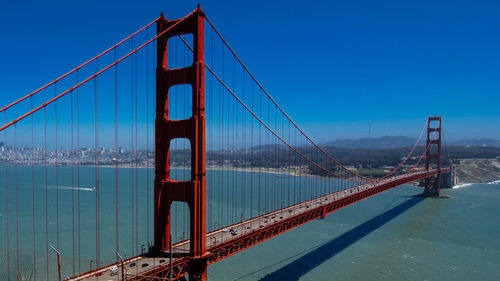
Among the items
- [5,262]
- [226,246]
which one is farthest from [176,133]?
[5,262]

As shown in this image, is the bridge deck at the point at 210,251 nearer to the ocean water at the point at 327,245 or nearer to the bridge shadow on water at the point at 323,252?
the ocean water at the point at 327,245

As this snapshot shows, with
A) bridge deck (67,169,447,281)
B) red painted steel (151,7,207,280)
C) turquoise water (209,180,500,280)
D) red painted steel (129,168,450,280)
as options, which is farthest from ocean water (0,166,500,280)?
red painted steel (151,7,207,280)

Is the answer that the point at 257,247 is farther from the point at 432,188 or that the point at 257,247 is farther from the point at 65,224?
the point at 432,188

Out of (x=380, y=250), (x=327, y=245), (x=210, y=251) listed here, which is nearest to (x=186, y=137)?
(x=210, y=251)

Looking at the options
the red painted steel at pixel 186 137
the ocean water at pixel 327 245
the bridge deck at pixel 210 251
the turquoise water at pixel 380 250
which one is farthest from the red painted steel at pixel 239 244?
the turquoise water at pixel 380 250

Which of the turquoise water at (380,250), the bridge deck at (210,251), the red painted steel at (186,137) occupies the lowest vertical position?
the turquoise water at (380,250)

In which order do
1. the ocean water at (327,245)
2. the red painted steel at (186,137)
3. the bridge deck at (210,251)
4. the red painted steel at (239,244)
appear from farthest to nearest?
the ocean water at (327,245)
the red painted steel at (186,137)
the red painted steel at (239,244)
the bridge deck at (210,251)
